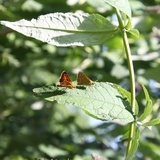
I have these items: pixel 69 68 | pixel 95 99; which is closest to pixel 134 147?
pixel 95 99

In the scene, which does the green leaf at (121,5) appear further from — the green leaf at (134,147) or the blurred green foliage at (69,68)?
the blurred green foliage at (69,68)

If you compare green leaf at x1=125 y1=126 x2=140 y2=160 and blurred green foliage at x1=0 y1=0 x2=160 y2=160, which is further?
blurred green foliage at x1=0 y1=0 x2=160 y2=160

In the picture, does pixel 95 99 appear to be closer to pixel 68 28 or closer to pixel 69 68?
pixel 68 28

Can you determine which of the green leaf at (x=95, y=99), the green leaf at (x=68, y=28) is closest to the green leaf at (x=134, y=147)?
the green leaf at (x=95, y=99)

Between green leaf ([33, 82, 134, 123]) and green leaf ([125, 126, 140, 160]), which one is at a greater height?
green leaf ([33, 82, 134, 123])

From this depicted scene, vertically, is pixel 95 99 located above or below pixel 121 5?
below

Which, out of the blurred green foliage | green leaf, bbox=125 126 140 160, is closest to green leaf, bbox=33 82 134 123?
green leaf, bbox=125 126 140 160

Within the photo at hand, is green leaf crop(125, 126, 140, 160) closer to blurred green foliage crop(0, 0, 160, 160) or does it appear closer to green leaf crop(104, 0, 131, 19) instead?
green leaf crop(104, 0, 131, 19)

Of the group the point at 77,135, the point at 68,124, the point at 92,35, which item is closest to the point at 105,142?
the point at 77,135
